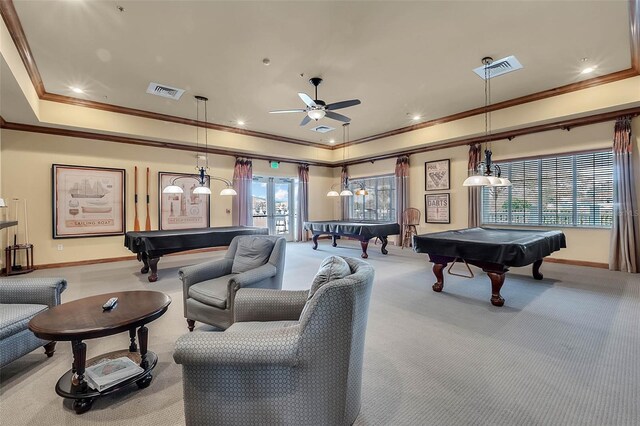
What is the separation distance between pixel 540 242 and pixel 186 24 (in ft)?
16.6

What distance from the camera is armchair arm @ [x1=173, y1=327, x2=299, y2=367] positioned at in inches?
53.7

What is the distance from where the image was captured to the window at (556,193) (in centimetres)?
541

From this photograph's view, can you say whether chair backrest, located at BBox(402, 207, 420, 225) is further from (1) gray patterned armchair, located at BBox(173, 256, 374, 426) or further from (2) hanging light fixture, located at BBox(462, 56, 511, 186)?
(1) gray patterned armchair, located at BBox(173, 256, 374, 426)

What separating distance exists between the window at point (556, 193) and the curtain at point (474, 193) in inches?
8.4

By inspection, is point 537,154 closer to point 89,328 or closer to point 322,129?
point 322,129

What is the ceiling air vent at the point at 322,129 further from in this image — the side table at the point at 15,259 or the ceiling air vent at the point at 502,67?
the side table at the point at 15,259

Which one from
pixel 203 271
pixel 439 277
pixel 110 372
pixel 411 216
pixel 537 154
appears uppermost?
pixel 537 154

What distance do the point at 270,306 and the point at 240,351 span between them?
659mm

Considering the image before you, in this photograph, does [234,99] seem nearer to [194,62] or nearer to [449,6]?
[194,62]

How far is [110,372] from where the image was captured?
2.00m

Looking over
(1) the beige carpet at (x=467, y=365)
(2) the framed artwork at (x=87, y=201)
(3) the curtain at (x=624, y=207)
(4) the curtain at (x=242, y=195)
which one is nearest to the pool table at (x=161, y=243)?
(1) the beige carpet at (x=467, y=365)

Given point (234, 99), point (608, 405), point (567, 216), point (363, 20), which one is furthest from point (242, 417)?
point (567, 216)

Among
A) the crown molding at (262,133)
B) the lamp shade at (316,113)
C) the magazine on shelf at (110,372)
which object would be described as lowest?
the magazine on shelf at (110,372)

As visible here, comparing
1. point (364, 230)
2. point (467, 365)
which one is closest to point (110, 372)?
point (467, 365)
